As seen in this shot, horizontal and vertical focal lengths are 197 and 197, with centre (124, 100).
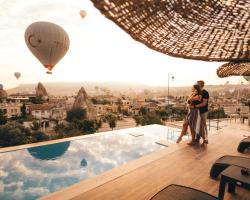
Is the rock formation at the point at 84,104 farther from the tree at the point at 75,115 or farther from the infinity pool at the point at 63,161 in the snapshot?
the infinity pool at the point at 63,161

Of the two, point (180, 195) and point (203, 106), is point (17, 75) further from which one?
point (180, 195)

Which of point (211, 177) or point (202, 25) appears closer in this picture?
point (202, 25)

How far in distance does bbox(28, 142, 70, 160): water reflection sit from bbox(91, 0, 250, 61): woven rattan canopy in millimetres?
6246

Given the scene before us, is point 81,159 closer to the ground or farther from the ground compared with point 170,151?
closer to the ground

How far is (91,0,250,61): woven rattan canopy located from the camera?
0.92 meters

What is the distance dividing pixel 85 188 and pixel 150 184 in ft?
3.29

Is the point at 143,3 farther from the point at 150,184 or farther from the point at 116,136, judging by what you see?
the point at 116,136

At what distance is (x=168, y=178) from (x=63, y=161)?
13.3 ft

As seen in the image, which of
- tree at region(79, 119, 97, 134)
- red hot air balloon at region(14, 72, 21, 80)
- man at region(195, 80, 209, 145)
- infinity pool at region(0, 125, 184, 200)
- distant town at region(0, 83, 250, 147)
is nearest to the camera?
man at region(195, 80, 209, 145)

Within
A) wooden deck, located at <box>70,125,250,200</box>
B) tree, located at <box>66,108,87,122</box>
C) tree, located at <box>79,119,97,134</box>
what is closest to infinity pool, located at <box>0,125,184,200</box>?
wooden deck, located at <box>70,125,250,200</box>

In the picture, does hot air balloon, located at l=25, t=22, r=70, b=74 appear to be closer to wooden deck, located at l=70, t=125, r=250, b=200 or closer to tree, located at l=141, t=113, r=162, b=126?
wooden deck, located at l=70, t=125, r=250, b=200

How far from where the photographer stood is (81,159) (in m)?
6.40

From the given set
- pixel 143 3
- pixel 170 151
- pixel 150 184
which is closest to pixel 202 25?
pixel 143 3

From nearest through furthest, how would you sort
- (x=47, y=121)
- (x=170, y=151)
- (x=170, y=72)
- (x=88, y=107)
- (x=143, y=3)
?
(x=143, y=3) < (x=170, y=151) < (x=170, y=72) < (x=47, y=121) < (x=88, y=107)
